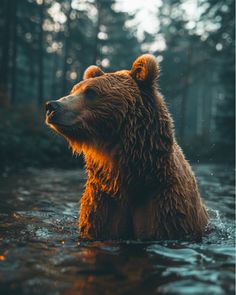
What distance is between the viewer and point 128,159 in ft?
13.0

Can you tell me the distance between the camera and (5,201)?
7.20 m

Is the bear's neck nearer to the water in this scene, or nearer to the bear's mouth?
the bear's mouth

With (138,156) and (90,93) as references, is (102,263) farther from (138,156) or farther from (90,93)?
(90,93)

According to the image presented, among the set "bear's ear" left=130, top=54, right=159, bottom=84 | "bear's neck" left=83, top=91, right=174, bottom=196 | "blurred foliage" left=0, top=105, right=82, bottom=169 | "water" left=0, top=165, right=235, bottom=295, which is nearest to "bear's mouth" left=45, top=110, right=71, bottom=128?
"bear's neck" left=83, top=91, right=174, bottom=196

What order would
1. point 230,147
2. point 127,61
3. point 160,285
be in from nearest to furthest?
1. point 160,285
2. point 230,147
3. point 127,61

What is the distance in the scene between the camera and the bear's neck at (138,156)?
3953 mm

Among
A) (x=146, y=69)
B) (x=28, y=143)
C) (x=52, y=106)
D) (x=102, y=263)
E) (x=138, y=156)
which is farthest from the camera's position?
(x=28, y=143)

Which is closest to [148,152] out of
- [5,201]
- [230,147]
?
[5,201]

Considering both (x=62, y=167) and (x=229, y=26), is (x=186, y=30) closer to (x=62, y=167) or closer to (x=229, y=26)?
(x=229, y=26)

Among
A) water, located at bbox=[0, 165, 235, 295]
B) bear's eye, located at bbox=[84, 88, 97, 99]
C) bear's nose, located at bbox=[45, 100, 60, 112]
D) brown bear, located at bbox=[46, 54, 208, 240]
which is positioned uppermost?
bear's eye, located at bbox=[84, 88, 97, 99]

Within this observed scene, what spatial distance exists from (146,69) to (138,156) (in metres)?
0.88

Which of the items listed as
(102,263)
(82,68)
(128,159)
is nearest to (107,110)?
(128,159)

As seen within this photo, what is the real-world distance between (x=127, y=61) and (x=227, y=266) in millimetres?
38499

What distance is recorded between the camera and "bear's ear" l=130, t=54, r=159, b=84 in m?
4.17
